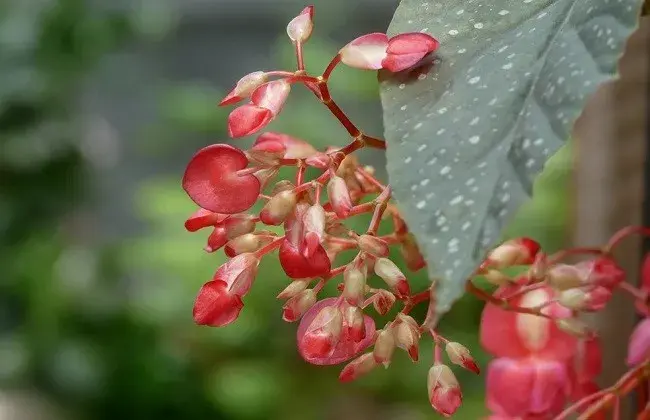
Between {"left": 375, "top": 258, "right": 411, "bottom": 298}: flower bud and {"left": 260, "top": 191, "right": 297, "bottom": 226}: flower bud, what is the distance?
0.03 metres

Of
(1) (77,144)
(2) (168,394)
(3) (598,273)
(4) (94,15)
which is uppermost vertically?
(4) (94,15)

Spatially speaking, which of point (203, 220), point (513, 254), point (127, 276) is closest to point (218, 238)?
point (203, 220)

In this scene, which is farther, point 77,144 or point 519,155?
point 77,144

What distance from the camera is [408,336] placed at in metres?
0.28

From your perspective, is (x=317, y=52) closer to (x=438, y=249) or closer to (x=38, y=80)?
(x=38, y=80)

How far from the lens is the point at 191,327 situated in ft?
5.99

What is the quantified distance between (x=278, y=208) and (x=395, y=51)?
0.19 ft

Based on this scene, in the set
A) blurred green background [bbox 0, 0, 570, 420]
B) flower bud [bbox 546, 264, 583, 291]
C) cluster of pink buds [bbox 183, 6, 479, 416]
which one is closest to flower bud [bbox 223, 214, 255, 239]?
cluster of pink buds [bbox 183, 6, 479, 416]

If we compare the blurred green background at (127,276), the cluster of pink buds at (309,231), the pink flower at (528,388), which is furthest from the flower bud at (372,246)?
the blurred green background at (127,276)

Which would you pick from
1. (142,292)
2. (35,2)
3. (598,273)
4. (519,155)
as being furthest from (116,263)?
(519,155)

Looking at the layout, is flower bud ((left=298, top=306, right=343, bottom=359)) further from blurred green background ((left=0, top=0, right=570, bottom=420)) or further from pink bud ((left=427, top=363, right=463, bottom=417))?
blurred green background ((left=0, top=0, right=570, bottom=420))

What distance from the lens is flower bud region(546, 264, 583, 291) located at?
334 mm

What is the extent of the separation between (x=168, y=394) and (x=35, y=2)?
771 mm

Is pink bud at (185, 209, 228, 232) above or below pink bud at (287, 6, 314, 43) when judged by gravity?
below
